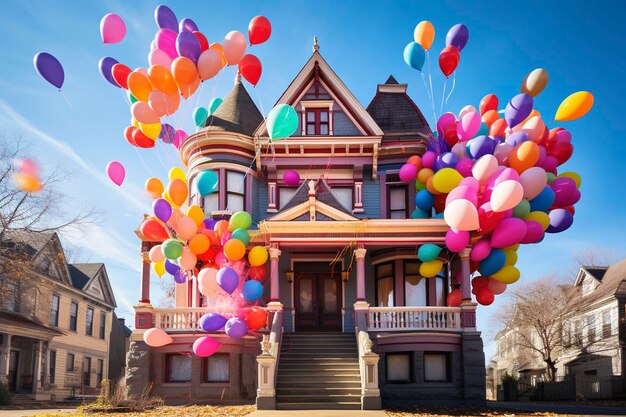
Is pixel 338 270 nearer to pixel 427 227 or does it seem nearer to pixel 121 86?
pixel 427 227

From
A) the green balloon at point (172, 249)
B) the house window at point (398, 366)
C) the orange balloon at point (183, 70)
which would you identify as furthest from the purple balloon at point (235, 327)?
the orange balloon at point (183, 70)

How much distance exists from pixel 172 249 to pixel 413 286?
29.7ft

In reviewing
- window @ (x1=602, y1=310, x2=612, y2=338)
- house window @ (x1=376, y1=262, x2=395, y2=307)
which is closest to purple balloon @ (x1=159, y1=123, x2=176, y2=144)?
house window @ (x1=376, y1=262, x2=395, y2=307)

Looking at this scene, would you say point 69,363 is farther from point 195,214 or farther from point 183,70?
point 183,70

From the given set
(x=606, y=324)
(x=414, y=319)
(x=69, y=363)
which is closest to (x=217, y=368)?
(x=414, y=319)

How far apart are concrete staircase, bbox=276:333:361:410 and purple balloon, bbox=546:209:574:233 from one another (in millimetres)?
7454

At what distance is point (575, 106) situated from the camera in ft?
64.8

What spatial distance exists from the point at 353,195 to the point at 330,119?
3.07 meters

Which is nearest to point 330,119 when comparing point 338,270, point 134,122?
point 338,270

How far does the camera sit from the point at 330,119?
972 inches

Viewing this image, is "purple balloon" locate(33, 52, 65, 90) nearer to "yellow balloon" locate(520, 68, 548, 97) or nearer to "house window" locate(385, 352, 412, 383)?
"house window" locate(385, 352, 412, 383)

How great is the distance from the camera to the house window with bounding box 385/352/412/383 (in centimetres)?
2106

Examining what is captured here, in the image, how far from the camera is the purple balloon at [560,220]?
2036cm

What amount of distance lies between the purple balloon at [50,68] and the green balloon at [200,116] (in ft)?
20.1
